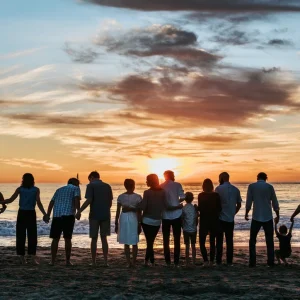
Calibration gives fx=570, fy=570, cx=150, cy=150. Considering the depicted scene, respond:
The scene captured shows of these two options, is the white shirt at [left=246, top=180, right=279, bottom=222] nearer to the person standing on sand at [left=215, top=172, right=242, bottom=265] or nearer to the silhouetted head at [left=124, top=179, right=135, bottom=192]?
the person standing on sand at [left=215, top=172, right=242, bottom=265]

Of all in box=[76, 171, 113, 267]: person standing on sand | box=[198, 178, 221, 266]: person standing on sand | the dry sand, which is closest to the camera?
the dry sand

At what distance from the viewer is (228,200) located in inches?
480

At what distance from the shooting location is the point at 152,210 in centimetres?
1181

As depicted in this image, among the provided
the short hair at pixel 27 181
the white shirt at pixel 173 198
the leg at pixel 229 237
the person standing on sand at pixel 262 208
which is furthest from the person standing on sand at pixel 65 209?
the person standing on sand at pixel 262 208

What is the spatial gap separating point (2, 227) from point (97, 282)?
1949cm

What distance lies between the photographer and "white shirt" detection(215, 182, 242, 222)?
40.1 feet

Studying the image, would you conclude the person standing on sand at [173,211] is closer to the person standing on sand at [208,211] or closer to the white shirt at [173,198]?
the white shirt at [173,198]

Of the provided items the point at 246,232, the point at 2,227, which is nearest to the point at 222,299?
the point at 246,232

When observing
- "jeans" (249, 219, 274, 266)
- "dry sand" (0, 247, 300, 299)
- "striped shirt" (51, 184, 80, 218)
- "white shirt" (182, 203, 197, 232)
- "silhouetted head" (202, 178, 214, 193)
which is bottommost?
"dry sand" (0, 247, 300, 299)

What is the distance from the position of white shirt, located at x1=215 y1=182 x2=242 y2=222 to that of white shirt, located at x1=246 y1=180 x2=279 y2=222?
29 cm

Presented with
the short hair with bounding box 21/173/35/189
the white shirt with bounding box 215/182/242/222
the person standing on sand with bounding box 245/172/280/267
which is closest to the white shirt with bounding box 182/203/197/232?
the white shirt with bounding box 215/182/242/222

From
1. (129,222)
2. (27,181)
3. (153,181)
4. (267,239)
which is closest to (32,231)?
(27,181)

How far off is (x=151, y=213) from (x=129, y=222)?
0.49 m

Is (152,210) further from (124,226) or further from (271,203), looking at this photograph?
(271,203)
